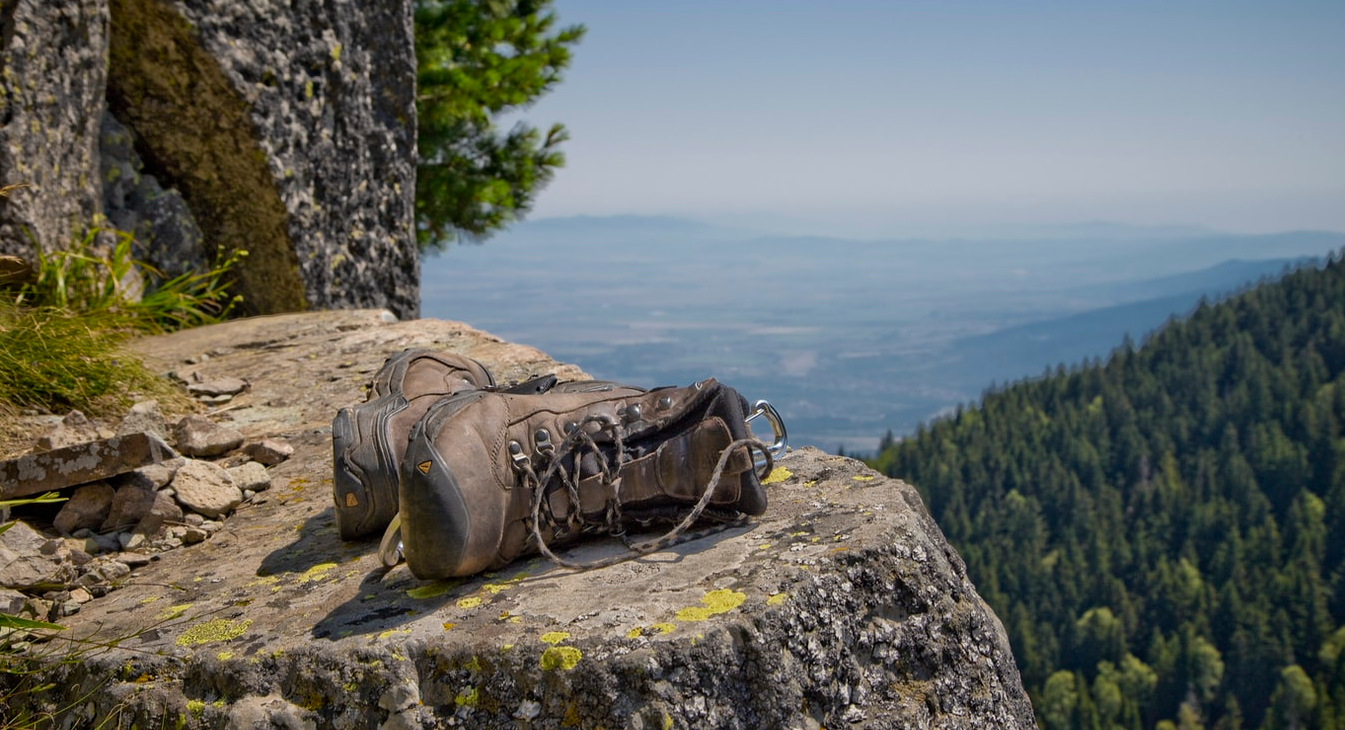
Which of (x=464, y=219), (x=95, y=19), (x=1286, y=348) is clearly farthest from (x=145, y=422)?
(x=1286, y=348)

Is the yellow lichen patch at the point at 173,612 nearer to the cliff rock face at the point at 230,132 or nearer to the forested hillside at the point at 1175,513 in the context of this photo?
the cliff rock face at the point at 230,132

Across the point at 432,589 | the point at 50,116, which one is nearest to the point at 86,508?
the point at 432,589

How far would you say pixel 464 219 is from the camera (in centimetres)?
1408

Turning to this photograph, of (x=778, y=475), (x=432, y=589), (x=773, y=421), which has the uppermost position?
(x=773, y=421)

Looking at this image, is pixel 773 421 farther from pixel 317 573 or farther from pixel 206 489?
pixel 206 489

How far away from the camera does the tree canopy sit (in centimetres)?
1261

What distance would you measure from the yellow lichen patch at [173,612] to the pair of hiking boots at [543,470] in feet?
1.68

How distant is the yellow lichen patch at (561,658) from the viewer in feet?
7.30

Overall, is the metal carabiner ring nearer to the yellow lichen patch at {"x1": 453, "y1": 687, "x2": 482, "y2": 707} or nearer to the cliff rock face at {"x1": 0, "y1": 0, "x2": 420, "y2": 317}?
the yellow lichen patch at {"x1": 453, "y1": 687, "x2": 482, "y2": 707}

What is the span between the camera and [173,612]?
278cm

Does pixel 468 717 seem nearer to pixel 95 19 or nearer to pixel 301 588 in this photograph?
pixel 301 588

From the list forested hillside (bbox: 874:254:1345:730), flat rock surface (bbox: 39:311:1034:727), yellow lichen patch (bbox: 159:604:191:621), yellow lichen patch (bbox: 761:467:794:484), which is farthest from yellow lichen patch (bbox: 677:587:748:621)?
forested hillside (bbox: 874:254:1345:730)

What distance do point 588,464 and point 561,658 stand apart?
2.44 feet

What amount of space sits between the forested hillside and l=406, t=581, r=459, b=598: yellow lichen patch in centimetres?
11046
